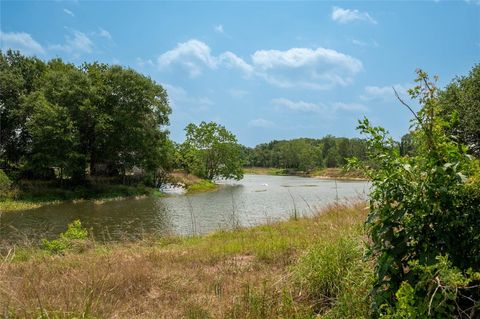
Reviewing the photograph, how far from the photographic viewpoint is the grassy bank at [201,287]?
13.7 feet

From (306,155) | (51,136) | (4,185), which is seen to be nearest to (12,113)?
(51,136)

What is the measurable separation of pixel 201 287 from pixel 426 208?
3496mm

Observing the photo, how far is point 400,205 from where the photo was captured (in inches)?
126

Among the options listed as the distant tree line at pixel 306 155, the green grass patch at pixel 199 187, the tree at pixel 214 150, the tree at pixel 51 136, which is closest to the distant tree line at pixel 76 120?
the tree at pixel 51 136

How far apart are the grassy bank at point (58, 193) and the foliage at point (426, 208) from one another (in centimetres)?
2593

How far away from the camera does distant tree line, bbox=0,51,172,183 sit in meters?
30.0

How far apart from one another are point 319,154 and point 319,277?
11999 cm

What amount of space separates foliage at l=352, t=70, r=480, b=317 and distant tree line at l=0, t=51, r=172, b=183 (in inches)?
1172

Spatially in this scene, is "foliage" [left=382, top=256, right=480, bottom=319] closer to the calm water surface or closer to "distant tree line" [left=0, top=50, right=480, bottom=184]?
the calm water surface

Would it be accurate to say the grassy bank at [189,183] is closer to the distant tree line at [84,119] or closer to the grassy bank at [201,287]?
the distant tree line at [84,119]

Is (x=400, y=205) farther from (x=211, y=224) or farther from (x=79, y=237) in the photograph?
(x=211, y=224)

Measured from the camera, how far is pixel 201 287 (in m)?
5.42

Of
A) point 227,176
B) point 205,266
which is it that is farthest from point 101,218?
point 227,176

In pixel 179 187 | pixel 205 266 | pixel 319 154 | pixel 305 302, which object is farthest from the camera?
pixel 319 154
